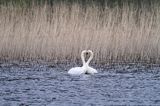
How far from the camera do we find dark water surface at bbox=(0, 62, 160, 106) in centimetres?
1203

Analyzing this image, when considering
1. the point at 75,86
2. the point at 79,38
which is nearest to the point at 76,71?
the point at 75,86

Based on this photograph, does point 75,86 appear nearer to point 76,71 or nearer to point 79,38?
point 76,71

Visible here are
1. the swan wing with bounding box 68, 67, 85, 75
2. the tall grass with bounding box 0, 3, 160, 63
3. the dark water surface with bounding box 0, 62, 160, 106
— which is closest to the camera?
the dark water surface with bounding box 0, 62, 160, 106

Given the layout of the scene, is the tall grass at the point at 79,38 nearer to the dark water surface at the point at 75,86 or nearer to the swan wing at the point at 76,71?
the dark water surface at the point at 75,86

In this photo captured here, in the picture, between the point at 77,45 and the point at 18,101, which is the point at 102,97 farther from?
the point at 77,45

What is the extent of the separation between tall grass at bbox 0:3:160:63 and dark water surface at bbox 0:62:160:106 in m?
1.06

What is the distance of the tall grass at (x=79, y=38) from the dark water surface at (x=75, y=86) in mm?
1064

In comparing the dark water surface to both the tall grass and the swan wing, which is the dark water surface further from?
the tall grass

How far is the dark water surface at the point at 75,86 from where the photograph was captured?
12.0m

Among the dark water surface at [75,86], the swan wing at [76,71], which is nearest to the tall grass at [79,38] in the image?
the dark water surface at [75,86]

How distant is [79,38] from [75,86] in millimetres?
4576

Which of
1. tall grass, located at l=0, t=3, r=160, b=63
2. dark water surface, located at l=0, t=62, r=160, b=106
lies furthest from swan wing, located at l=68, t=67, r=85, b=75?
tall grass, located at l=0, t=3, r=160, b=63

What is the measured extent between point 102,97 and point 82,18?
6.55 metres

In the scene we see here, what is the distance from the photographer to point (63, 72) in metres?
16.3
